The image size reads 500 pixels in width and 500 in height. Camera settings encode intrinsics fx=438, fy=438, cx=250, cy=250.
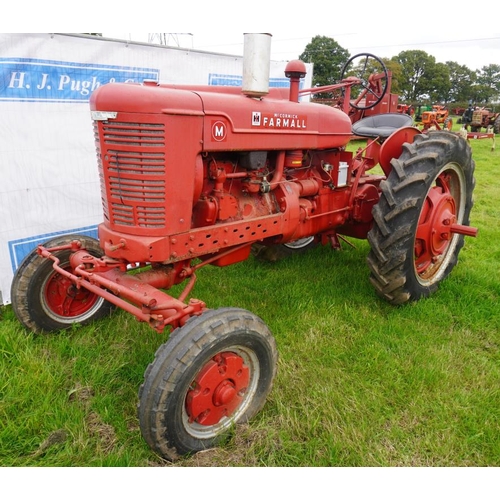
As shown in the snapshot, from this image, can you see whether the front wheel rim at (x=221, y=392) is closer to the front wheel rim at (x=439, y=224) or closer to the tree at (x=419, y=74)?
the front wheel rim at (x=439, y=224)

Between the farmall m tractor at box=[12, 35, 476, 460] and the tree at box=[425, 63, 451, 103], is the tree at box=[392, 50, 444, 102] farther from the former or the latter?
the farmall m tractor at box=[12, 35, 476, 460]

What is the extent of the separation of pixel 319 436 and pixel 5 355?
6.73ft

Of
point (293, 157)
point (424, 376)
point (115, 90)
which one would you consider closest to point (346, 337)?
point (424, 376)

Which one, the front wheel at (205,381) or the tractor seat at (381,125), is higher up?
the tractor seat at (381,125)

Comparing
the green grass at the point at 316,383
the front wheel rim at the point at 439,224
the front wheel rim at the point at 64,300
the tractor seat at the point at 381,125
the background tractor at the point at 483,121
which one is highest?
the tractor seat at the point at 381,125

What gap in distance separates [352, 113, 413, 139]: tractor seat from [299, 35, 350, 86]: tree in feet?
116

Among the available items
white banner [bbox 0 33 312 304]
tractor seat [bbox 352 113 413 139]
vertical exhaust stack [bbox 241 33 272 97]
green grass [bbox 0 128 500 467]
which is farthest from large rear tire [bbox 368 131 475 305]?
white banner [bbox 0 33 312 304]

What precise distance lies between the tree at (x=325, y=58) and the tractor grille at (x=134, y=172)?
3878cm

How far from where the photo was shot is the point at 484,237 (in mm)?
5332

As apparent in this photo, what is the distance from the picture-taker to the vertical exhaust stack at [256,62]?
245 cm

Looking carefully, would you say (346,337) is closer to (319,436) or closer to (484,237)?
(319,436)

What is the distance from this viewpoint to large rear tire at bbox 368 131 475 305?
324cm

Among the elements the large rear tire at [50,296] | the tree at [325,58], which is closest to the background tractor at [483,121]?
the tree at [325,58]

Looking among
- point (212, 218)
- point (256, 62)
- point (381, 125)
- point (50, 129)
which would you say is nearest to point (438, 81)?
point (381, 125)
